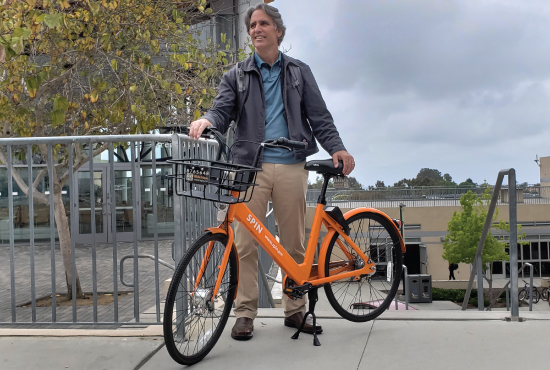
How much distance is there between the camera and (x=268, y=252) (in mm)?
3090

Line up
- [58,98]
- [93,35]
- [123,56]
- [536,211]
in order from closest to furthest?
[58,98]
[93,35]
[123,56]
[536,211]

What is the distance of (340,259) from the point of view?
3.53 m

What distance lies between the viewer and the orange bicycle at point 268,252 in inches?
106

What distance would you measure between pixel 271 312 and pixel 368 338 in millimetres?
813

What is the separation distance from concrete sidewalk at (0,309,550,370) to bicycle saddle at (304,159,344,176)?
38.7 inches

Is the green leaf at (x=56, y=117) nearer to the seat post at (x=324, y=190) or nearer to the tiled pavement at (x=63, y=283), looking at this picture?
the tiled pavement at (x=63, y=283)

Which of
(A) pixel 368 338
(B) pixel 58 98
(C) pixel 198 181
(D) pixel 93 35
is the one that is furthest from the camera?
(D) pixel 93 35

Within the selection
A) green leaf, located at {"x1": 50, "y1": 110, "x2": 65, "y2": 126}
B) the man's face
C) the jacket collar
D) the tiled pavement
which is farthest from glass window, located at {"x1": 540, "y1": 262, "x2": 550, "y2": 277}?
the man's face

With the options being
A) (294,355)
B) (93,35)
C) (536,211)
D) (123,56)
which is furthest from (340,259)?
(536,211)

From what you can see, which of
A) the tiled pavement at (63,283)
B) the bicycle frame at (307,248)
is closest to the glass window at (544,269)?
the tiled pavement at (63,283)

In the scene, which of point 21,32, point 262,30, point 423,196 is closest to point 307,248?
point 262,30

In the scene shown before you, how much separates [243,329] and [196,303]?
51cm

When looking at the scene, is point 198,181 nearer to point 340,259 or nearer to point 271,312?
point 340,259

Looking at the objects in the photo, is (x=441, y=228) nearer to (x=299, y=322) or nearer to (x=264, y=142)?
(x=299, y=322)
